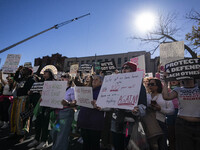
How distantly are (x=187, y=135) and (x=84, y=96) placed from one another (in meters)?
1.96

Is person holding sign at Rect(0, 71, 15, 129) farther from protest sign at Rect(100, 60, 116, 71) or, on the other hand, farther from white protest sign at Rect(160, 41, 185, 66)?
white protest sign at Rect(160, 41, 185, 66)

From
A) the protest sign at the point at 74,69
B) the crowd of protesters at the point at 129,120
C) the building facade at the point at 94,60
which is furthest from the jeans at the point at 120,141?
the building facade at the point at 94,60

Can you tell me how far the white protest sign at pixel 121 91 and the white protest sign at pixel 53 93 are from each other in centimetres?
118

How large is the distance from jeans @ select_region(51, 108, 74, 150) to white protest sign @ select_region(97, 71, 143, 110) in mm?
1350

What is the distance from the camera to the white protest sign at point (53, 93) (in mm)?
3137

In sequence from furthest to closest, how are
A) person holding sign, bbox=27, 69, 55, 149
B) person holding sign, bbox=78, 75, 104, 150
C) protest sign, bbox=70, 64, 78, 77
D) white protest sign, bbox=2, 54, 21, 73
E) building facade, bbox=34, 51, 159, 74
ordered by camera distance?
building facade, bbox=34, 51, 159, 74 → protest sign, bbox=70, 64, 78, 77 → white protest sign, bbox=2, 54, 21, 73 → person holding sign, bbox=27, 69, 55, 149 → person holding sign, bbox=78, 75, 104, 150

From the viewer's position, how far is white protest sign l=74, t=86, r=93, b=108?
2666 millimetres

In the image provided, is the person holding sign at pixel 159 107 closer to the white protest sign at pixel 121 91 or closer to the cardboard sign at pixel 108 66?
the white protest sign at pixel 121 91

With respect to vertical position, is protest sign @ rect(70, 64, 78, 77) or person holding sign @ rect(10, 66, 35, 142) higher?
protest sign @ rect(70, 64, 78, 77)

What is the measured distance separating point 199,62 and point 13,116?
5.49m

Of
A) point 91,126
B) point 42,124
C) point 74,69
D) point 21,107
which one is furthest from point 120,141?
point 74,69

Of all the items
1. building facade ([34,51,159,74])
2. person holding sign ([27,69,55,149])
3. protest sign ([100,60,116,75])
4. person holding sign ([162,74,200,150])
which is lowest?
person holding sign ([27,69,55,149])

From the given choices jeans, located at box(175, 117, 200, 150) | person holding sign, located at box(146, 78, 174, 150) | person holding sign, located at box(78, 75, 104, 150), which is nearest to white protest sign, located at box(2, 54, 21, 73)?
person holding sign, located at box(78, 75, 104, 150)

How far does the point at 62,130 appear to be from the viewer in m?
3.22
